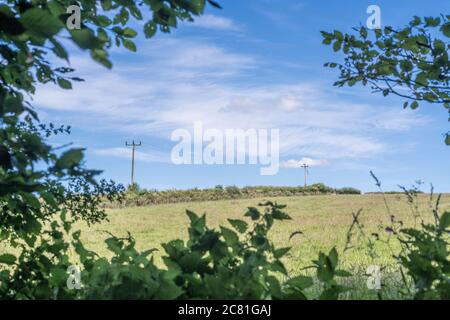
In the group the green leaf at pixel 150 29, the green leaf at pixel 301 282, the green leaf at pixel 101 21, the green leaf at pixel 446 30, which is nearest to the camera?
the green leaf at pixel 301 282

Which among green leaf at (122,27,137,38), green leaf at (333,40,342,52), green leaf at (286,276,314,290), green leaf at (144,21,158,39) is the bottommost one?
green leaf at (286,276,314,290)

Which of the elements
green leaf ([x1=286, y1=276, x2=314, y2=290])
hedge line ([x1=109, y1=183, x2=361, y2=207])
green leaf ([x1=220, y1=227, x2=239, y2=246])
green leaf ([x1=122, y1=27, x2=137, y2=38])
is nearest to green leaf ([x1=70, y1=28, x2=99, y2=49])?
A: green leaf ([x1=220, y1=227, x2=239, y2=246])

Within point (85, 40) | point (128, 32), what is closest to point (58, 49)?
point (85, 40)

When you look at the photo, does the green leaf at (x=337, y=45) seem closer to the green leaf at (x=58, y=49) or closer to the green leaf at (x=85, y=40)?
the green leaf at (x=58, y=49)

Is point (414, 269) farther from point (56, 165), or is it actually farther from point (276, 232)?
point (276, 232)

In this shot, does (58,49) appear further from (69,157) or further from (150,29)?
(150,29)

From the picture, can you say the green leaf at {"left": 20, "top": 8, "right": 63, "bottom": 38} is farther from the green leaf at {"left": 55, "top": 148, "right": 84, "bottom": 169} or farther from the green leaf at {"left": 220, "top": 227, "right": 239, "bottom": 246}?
the green leaf at {"left": 220, "top": 227, "right": 239, "bottom": 246}

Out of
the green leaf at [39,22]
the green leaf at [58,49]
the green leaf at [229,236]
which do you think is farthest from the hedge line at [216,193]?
the green leaf at [39,22]

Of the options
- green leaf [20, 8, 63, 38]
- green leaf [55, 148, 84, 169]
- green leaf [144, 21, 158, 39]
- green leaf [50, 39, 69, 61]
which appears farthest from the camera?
green leaf [144, 21, 158, 39]

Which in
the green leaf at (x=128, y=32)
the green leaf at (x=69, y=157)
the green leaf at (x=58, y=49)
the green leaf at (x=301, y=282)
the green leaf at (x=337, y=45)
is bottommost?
the green leaf at (x=301, y=282)

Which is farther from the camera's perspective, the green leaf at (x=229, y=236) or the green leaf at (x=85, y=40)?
the green leaf at (x=229, y=236)

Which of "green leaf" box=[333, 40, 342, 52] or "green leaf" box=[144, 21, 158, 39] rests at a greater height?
"green leaf" box=[333, 40, 342, 52]

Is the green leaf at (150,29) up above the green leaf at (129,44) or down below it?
below

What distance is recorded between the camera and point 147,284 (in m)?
2.94
